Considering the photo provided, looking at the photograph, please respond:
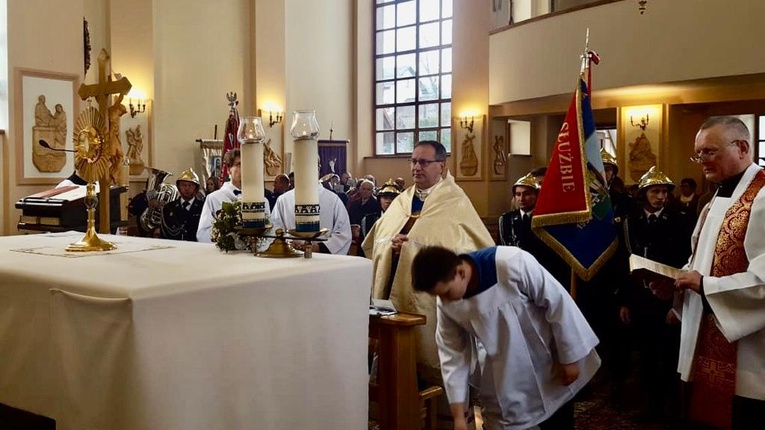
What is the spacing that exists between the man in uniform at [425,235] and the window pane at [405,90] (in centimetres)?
1420

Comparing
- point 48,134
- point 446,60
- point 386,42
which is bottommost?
point 48,134

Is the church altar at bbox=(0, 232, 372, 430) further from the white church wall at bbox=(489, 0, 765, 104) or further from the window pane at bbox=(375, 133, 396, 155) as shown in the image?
the window pane at bbox=(375, 133, 396, 155)

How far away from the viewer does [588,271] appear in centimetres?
473

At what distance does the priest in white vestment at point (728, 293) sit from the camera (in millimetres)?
2805

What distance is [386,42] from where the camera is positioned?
1856 centimetres

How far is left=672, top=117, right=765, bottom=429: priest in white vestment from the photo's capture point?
110 inches

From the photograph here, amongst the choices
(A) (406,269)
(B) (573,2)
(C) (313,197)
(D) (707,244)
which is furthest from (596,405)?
(B) (573,2)

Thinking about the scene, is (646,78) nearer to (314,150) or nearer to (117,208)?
(117,208)

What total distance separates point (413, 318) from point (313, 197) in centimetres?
83

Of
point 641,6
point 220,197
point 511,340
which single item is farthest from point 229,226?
point 641,6

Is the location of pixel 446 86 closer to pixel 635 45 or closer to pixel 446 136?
pixel 446 136

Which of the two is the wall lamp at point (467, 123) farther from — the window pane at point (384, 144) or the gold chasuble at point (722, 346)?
the gold chasuble at point (722, 346)

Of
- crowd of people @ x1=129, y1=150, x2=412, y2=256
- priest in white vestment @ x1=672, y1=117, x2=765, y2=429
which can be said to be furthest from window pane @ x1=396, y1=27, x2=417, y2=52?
priest in white vestment @ x1=672, y1=117, x2=765, y2=429

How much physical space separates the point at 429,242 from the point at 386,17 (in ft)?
50.5
